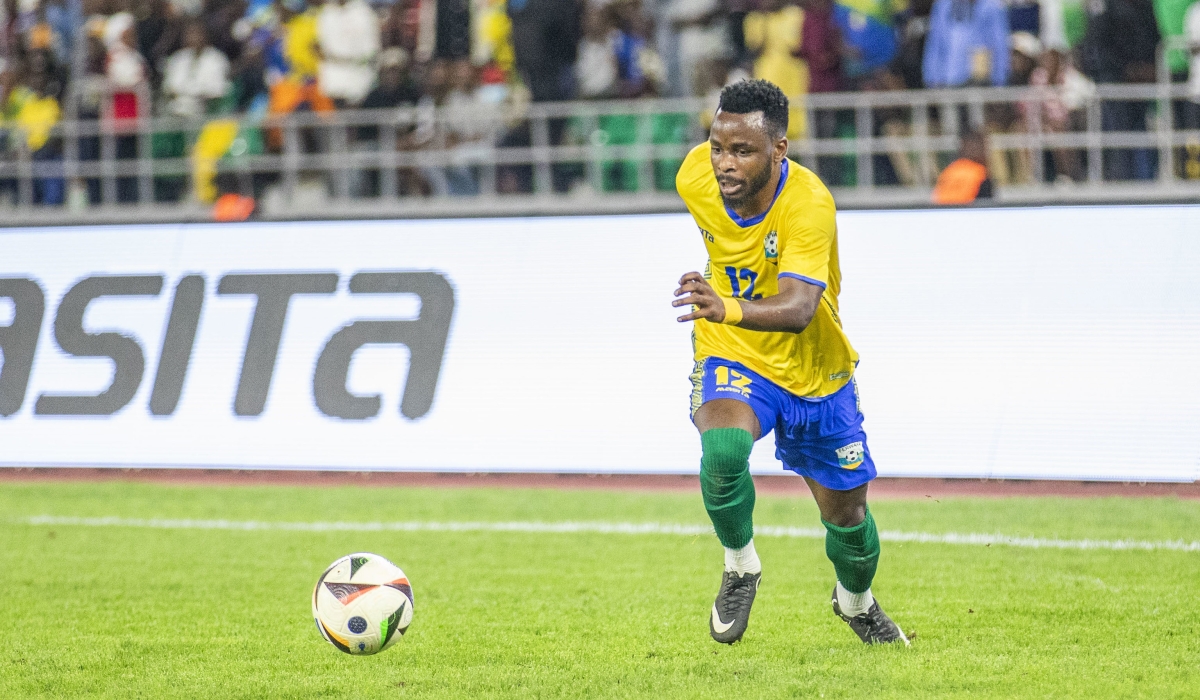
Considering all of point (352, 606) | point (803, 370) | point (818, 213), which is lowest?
point (352, 606)

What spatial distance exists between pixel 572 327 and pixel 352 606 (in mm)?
4501

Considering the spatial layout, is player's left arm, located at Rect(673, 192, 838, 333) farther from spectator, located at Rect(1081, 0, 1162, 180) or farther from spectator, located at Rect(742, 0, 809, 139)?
spectator, located at Rect(1081, 0, 1162, 180)

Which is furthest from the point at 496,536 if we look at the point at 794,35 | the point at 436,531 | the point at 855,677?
the point at 794,35

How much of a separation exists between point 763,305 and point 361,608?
1780mm

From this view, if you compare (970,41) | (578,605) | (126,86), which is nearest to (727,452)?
(578,605)

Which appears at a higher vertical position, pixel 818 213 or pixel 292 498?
pixel 818 213

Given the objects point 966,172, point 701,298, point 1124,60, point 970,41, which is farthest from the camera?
point 1124,60

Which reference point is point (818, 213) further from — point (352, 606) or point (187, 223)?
point (187, 223)

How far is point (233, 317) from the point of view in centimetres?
981

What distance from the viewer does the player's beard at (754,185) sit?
512 cm

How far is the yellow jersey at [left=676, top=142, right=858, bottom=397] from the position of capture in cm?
524

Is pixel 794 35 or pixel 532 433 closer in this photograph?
pixel 532 433

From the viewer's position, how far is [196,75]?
46.6ft

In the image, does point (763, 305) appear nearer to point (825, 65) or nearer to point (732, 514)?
point (732, 514)
